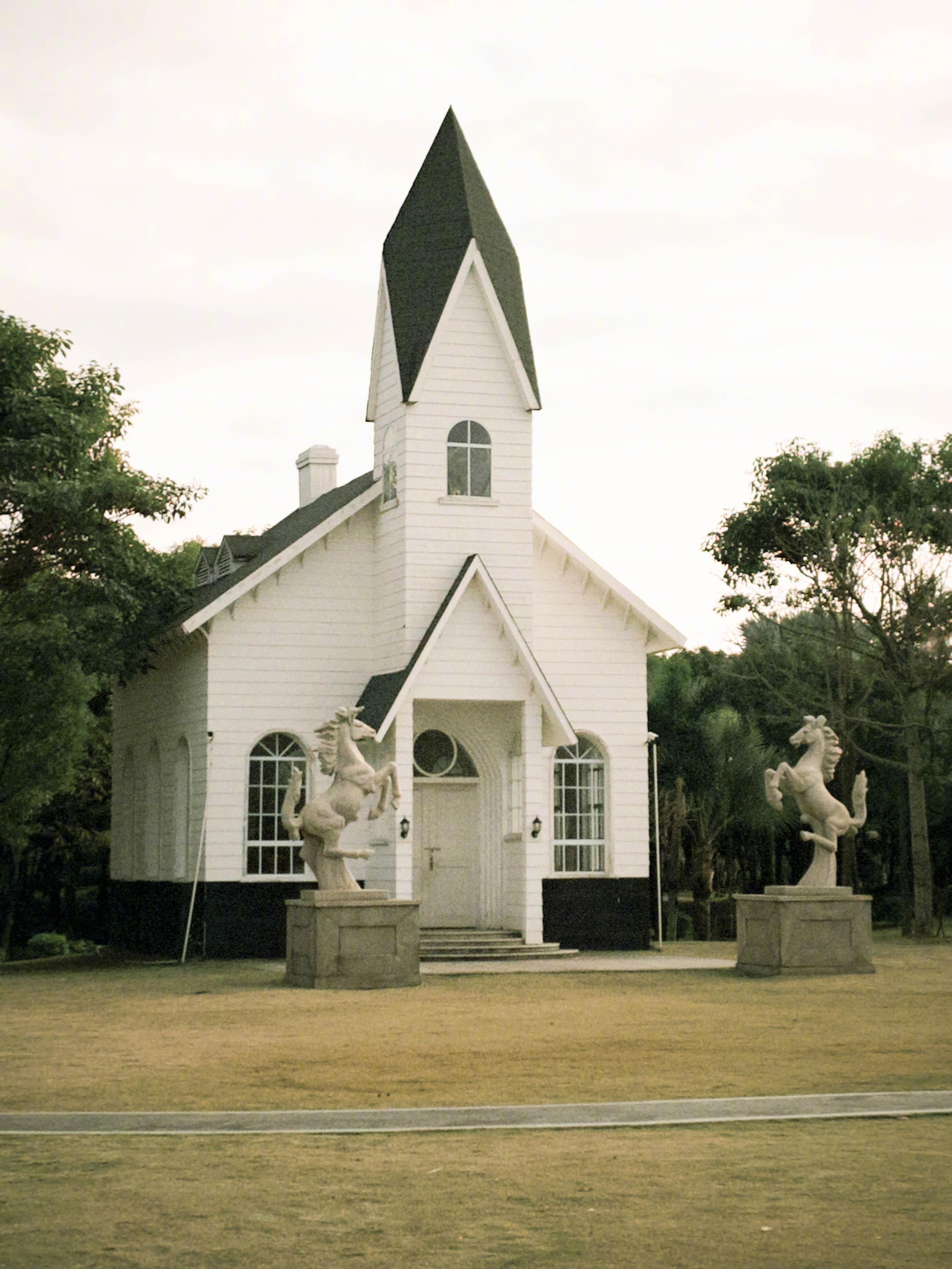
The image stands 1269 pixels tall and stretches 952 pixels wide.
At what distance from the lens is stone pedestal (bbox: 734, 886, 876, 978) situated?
70.1 ft

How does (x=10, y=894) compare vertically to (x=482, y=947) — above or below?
above

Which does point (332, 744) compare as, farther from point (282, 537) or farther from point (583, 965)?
point (282, 537)

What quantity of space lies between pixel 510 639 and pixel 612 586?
3.14m

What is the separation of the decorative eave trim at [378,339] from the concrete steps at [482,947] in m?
8.44

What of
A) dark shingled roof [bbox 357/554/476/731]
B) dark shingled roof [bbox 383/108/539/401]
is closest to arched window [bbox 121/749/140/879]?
dark shingled roof [bbox 357/554/476/731]

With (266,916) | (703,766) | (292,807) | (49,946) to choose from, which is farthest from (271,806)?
(703,766)

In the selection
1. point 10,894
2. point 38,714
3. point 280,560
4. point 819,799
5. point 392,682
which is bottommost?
point 10,894

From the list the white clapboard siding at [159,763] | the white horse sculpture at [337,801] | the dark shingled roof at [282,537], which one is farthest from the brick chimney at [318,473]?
the white horse sculpture at [337,801]

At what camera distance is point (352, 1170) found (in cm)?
886

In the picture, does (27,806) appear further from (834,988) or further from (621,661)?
(834,988)

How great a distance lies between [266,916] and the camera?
26.3 meters

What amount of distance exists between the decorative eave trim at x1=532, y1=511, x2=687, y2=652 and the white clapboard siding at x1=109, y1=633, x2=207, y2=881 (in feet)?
19.2

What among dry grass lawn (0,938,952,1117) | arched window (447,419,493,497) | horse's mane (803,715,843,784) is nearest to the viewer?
dry grass lawn (0,938,952,1117)

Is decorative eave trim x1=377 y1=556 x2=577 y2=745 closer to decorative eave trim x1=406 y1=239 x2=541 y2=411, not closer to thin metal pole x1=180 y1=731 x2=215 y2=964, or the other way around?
thin metal pole x1=180 y1=731 x2=215 y2=964
